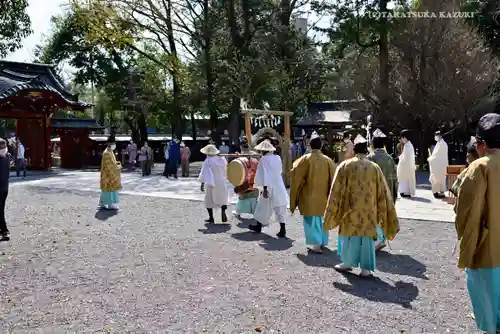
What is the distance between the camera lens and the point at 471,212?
3.53 m

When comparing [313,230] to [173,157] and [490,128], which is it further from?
[173,157]

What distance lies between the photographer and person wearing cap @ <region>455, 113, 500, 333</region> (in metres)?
3.51

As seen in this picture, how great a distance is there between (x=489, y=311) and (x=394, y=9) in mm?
19832

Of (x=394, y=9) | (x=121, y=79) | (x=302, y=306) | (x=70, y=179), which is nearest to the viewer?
(x=302, y=306)

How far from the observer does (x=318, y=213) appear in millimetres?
6844

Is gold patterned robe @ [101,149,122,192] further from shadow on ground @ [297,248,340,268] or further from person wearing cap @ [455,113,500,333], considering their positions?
person wearing cap @ [455,113,500,333]

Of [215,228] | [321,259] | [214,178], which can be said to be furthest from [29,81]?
[321,259]

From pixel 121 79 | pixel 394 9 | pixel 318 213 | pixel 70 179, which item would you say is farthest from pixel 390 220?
pixel 121 79

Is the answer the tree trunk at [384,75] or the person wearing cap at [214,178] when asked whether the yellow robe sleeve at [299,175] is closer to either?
the person wearing cap at [214,178]

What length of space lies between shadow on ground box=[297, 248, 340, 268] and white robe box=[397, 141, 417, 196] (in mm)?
6340

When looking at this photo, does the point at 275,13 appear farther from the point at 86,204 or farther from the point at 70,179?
the point at 86,204

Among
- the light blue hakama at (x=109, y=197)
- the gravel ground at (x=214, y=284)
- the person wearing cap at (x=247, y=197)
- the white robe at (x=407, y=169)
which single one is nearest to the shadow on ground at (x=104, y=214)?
the light blue hakama at (x=109, y=197)

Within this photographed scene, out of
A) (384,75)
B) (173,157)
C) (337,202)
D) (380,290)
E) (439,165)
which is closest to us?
(380,290)

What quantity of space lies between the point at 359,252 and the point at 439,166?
771cm
